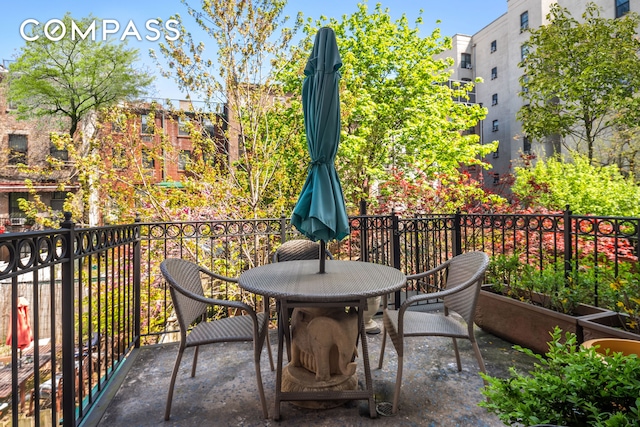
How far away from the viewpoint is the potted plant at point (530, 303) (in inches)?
129

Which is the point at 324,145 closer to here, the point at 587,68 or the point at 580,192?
the point at 580,192

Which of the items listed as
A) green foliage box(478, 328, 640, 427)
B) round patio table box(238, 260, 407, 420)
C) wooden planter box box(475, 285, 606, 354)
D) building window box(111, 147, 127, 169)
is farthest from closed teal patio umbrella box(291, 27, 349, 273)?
building window box(111, 147, 127, 169)

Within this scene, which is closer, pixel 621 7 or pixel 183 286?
pixel 183 286

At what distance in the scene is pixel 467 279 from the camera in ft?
9.25

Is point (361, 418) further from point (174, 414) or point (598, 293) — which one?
point (598, 293)

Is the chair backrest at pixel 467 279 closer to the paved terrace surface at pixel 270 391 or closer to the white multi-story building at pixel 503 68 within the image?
the paved terrace surface at pixel 270 391

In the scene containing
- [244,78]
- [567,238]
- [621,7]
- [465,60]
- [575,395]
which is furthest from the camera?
[465,60]

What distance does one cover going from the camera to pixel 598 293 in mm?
3426

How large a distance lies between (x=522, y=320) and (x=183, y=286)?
10.4 feet

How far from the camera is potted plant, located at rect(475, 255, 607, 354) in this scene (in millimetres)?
3289

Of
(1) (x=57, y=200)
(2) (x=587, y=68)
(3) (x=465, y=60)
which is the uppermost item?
(3) (x=465, y=60)

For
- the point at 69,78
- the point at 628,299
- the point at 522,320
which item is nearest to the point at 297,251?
the point at 522,320

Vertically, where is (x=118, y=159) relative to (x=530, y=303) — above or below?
above

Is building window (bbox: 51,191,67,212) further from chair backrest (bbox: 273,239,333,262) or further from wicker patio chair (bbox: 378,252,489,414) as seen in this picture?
wicker patio chair (bbox: 378,252,489,414)
